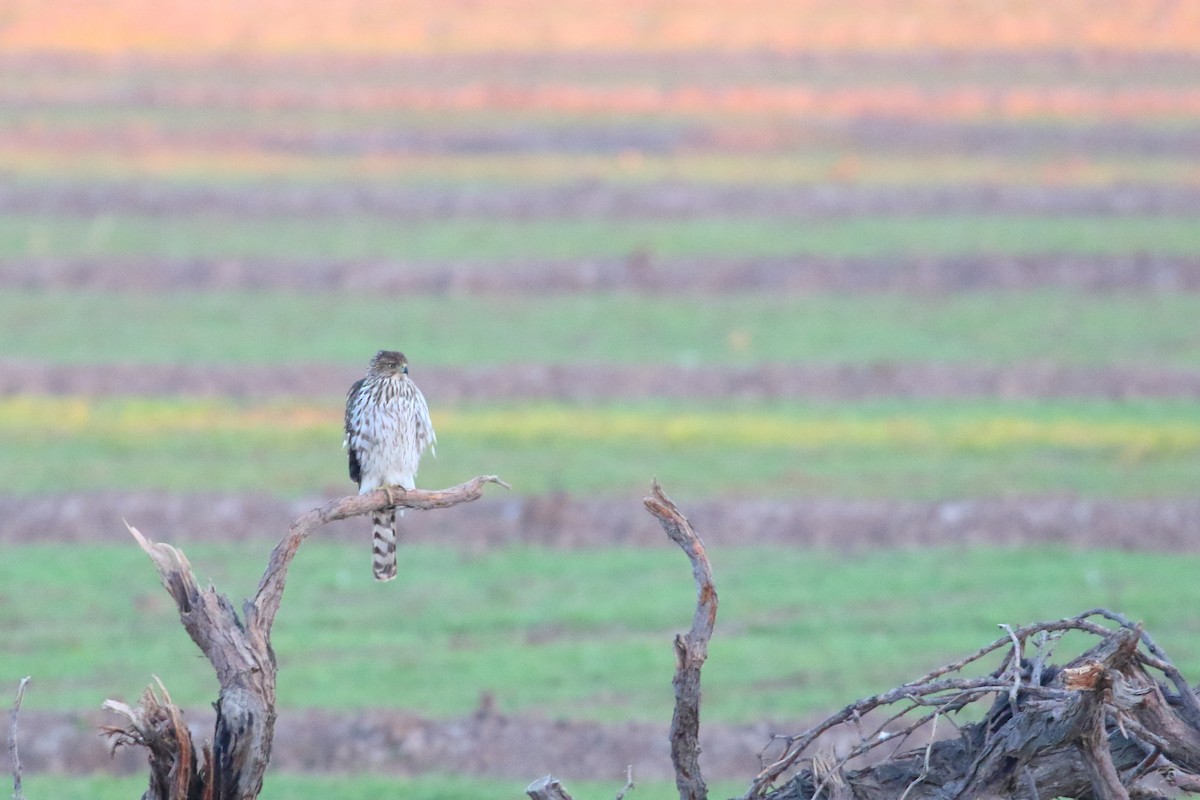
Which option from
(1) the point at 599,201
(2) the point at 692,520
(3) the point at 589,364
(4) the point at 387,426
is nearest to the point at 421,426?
(4) the point at 387,426

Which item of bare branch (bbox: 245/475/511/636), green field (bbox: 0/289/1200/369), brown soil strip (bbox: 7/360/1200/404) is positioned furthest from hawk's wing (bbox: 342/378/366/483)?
green field (bbox: 0/289/1200/369)

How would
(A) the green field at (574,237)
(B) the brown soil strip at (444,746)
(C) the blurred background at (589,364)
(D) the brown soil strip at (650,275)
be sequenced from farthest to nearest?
(A) the green field at (574,237) → (D) the brown soil strip at (650,275) → (C) the blurred background at (589,364) → (B) the brown soil strip at (444,746)

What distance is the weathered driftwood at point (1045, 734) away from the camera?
17.7ft

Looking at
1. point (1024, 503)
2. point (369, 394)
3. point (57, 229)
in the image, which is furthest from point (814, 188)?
point (369, 394)

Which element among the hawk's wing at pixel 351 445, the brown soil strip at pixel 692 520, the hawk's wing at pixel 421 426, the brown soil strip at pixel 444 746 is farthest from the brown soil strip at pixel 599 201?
the hawk's wing at pixel 421 426

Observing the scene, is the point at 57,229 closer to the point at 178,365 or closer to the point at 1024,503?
the point at 178,365

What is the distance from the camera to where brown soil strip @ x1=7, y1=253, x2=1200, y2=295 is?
26438 mm

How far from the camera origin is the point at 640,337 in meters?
23.5

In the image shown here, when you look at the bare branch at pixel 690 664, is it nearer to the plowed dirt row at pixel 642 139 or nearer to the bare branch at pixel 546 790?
the bare branch at pixel 546 790

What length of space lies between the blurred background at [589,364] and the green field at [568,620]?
0.05 m

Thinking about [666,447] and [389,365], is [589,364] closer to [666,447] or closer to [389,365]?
[666,447]

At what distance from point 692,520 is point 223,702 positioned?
1061 cm

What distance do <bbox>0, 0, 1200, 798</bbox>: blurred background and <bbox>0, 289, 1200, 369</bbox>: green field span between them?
100 millimetres

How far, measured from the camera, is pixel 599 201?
31.3m
